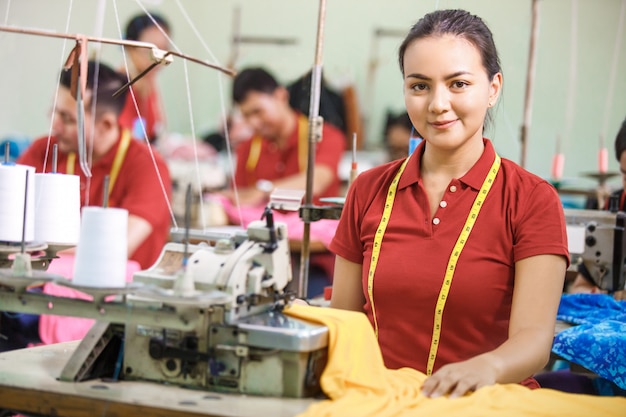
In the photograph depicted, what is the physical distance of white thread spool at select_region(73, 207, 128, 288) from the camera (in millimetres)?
1623

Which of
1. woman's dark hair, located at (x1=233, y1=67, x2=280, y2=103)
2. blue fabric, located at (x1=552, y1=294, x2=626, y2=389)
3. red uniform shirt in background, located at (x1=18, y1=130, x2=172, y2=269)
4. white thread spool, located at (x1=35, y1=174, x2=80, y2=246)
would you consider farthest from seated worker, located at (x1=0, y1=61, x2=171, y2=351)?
woman's dark hair, located at (x1=233, y1=67, x2=280, y2=103)

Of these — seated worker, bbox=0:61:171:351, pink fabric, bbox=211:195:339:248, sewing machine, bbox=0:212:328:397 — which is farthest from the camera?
pink fabric, bbox=211:195:339:248

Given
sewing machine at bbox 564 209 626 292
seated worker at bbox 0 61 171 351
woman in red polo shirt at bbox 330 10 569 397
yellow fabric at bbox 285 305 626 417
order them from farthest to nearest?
seated worker at bbox 0 61 171 351 → sewing machine at bbox 564 209 626 292 → woman in red polo shirt at bbox 330 10 569 397 → yellow fabric at bbox 285 305 626 417

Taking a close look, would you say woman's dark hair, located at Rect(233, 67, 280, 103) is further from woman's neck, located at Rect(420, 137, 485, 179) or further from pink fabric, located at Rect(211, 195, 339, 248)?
woman's neck, located at Rect(420, 137, 485, 179)

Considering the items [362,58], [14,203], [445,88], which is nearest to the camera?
[445,88]

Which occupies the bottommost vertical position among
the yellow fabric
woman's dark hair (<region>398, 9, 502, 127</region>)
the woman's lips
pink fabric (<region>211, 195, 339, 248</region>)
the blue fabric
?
the blue fabric

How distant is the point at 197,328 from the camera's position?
1.66 m

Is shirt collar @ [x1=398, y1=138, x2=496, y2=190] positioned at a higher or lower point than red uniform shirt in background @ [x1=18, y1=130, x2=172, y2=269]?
higher

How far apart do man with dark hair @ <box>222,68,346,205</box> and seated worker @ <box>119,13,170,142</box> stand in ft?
2.54

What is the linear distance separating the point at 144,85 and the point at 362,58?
6.19 ft

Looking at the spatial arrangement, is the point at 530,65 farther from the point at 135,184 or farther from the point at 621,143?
the point at 135,184

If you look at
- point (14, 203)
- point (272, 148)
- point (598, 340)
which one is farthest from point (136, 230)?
point (272, 148)

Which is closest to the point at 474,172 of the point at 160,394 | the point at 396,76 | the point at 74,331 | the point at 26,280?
the point at 160,394

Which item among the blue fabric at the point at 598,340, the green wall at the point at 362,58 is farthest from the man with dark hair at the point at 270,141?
the blue fabric at the point at 598,340
